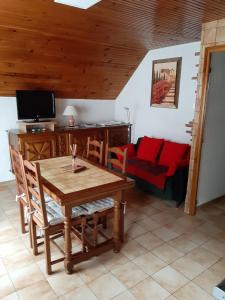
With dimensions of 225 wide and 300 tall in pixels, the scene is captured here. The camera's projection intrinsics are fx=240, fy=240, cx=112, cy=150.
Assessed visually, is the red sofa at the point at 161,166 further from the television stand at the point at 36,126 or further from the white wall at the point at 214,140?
the television stand at the point at 36,126

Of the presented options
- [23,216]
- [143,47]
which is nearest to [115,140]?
[143,47]

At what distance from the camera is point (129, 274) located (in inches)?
83.1

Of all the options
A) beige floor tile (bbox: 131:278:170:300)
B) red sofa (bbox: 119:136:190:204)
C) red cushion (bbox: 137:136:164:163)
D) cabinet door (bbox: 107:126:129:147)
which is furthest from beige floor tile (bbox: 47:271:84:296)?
cabinet door (bbox: 107:126:129:147)

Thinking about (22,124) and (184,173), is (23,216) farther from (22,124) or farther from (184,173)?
(184,173)

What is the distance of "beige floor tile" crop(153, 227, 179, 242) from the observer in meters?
2.65

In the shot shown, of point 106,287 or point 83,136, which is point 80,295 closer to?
point 106,287

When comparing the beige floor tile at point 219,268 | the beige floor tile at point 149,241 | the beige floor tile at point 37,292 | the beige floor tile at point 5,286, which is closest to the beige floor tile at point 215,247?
the beige floor tile at point 219,268

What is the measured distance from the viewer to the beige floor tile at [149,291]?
1879 millimetres

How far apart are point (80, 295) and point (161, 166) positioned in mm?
2309

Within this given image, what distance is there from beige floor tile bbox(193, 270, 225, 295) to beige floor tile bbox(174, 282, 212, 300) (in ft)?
0.16

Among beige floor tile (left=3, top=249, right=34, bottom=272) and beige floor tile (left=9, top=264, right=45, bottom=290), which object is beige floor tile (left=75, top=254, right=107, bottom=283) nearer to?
beige floor tile (left=9, top=264, right=45, bottom=290)

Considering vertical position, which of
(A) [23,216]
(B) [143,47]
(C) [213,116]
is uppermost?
(B) [143,47]

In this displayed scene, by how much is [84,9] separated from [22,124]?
2.12m

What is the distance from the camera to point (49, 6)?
236cm
